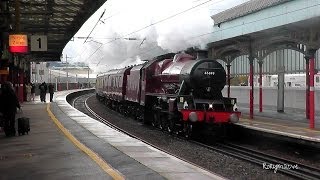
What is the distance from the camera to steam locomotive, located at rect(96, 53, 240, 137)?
15312mm

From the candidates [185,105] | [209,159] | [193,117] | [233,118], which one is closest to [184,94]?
[185,105]

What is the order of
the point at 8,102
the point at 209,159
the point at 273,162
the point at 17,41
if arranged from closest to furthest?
the point at 273,162 → the point at 209,159 → the point at 8,102 → the point at 17,41

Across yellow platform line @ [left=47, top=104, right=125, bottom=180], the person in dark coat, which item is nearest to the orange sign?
the person in dark coat

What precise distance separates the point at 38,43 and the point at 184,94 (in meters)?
5.48

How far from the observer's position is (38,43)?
15.9m

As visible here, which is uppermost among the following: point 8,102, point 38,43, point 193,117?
point 38,43

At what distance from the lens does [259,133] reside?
49.3 feet

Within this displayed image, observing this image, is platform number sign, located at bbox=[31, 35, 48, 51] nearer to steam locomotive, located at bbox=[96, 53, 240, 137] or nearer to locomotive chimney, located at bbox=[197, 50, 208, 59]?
steam locomotive, located at bbox=[96, 53, 240, 137]

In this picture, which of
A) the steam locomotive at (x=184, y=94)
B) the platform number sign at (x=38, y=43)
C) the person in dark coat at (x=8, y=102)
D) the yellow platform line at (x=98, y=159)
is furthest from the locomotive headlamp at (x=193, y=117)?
the platform number sign at (x=38, y=43)

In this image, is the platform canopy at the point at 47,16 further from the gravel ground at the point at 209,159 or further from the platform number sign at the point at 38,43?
the gravel ground at the point at 209,159

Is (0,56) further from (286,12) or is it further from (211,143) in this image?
(286,12)

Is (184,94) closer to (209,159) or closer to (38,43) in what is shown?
(209,159)

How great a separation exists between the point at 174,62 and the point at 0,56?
6571 mm

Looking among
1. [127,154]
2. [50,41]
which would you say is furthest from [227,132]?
[50,41]
